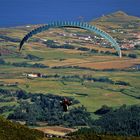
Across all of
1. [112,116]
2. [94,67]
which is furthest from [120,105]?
[94,67]

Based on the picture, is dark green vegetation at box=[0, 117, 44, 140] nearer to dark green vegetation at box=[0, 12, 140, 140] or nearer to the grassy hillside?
dark green vegetation at box=[0, 12, 140, 140]

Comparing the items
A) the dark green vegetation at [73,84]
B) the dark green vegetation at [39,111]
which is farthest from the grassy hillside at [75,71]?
the dark green vegetation at [39,111]

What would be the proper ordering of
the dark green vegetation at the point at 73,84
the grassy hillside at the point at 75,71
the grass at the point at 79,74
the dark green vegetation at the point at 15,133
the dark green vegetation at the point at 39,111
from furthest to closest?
the grassy hillside at the point at 75,71 < the grass at the point at 79,74 < the dark green vegetation at the point at 73,84 < the dark green vegetation at the point at 39,111 < the dark green vegetation at the point at 15,133

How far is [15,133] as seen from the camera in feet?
131

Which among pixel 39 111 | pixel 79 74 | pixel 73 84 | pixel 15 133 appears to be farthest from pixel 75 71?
pixel 15 133

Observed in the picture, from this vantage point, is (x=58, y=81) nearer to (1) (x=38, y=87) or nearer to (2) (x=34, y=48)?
(1) (x=38, y=87)

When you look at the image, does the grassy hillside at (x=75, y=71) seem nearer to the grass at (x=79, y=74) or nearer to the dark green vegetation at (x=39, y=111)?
the grass at (x=79, y=74)

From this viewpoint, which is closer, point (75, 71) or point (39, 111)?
point (39, 111)

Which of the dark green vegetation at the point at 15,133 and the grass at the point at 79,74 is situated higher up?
the dark green vegetation at the point at 15,133

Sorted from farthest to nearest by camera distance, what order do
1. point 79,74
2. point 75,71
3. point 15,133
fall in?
point 75,71 < point 79,74 < point 15,133

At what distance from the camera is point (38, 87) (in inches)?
4429

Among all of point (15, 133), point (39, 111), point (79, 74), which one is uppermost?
point (15, 133)

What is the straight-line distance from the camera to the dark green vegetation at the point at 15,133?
38.8 meters

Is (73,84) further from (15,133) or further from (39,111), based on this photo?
(15,133)
